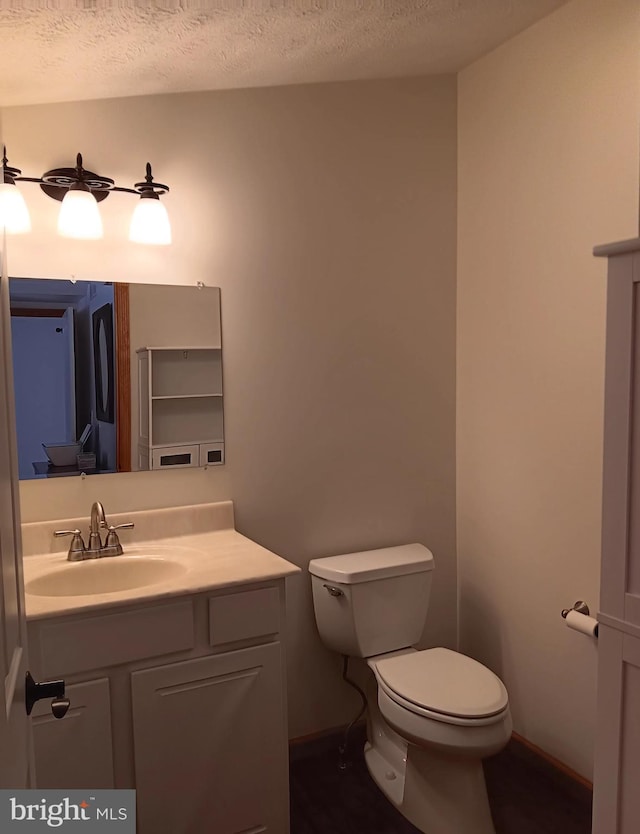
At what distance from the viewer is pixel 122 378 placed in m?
2.23

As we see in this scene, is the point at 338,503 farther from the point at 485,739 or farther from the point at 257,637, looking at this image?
the point at 485,739

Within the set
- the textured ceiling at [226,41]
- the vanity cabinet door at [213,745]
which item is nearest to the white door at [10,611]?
the vanity cabinet door at [213,745]

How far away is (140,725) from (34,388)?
0.99 meters

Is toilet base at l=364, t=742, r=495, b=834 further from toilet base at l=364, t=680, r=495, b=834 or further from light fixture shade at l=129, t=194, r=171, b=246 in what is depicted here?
light fixture shade at l=129, t=194, r=171, b=246

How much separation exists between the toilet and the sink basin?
60cm

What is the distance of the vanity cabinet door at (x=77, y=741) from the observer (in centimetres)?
169

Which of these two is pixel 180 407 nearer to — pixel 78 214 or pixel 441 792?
pixel 78 214

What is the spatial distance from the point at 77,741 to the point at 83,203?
1443mm

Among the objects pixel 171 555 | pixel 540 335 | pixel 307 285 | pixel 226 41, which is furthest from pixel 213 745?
pixel 226 41

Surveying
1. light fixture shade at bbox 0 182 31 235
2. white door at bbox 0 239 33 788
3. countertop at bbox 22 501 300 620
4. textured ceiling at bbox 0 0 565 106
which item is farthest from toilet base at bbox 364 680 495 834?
textured ceiling at bbox 0 0 565 106

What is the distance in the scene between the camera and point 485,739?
2.01 metres

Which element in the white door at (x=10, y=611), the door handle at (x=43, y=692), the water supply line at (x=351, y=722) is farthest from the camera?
the water supply line at (x=351, y=722)

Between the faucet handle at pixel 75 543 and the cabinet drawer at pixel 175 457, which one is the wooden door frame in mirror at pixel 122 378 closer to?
the cabinet drawer at pixel 175 457

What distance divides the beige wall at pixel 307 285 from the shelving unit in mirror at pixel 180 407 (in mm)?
52
